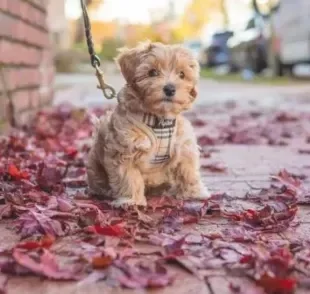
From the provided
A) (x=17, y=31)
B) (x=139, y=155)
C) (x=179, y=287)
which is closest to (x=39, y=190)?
(x=139, y=155)

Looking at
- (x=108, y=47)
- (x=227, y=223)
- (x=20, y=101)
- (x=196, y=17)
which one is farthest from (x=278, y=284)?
(x=196, y=17)

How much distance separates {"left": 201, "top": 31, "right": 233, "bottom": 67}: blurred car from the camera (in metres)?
42.9

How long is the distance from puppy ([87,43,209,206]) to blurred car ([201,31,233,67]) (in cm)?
3821

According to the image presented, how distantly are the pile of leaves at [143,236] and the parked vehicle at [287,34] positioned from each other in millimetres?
14463

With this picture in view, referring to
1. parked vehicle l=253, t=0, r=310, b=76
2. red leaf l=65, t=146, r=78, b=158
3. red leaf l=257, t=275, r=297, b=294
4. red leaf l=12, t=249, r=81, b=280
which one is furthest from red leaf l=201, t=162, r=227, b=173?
parked vehicle l=253, t=0, r=310, b=76

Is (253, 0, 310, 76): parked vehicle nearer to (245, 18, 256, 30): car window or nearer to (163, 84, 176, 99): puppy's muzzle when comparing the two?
(245, 18, 256, 30): car window

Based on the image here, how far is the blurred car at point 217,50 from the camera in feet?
141

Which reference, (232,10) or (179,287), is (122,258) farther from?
(232,10)

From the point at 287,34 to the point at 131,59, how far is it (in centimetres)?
2124

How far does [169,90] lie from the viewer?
165 inches

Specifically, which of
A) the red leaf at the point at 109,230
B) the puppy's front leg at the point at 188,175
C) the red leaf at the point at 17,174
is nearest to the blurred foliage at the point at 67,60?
the red leaf at the point at 17,174

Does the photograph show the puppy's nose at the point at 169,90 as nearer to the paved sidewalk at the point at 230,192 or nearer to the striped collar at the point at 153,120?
the striped collar at the point at 153,120

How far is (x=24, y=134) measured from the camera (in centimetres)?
795

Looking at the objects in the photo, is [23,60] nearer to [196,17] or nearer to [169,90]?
[169,90]
